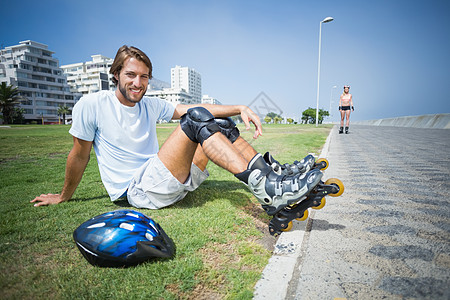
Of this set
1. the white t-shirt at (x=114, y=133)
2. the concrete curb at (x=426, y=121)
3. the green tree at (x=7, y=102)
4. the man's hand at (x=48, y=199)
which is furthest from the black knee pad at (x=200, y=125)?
the green tree at (x=7, y=102)

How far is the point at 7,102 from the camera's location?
156ft

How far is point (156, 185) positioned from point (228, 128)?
3.18 feet

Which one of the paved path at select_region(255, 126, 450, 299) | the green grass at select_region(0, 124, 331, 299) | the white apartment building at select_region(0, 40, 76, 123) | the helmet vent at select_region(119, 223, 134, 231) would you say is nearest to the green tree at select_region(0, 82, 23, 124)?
the white apartment building at select_region(0, 40, 76, 123)

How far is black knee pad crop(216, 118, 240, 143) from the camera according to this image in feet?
8.05

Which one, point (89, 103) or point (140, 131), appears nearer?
point (89, 103)

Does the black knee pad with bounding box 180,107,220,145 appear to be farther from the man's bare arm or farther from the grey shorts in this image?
the man's bare arm

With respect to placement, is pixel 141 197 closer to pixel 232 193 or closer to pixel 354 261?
pixel 232 193

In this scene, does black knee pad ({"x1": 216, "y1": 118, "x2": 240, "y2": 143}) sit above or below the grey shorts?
above

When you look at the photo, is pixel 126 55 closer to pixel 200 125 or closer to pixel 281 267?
pixel 200 125

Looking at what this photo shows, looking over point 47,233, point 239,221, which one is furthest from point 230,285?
point 47,233

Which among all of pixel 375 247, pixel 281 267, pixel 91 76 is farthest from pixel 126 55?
pixel 91 76

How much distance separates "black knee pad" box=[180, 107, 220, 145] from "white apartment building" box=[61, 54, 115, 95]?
304 feet

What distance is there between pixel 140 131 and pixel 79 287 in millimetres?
1565

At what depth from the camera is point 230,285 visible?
4.61 feet
